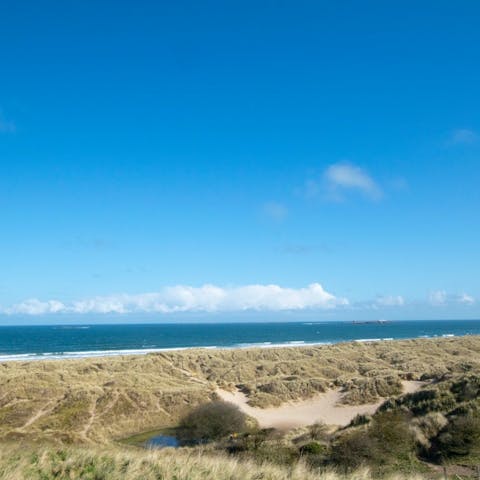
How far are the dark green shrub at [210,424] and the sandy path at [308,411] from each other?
13.5 feet

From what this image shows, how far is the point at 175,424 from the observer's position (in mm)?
36219

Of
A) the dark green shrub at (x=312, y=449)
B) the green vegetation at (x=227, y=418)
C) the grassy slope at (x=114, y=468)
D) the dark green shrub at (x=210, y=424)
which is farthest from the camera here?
the dark green shrub at (x=210, y=424)

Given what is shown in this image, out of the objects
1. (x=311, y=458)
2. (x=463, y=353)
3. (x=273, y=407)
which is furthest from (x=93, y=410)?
(x=463, y=353)

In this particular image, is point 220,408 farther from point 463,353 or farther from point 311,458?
point 463,353

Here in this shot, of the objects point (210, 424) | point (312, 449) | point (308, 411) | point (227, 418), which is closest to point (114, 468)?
point (312, 449)

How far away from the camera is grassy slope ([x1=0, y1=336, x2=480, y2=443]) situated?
114 ft

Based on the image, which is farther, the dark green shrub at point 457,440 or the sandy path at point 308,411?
the sandy path at point 308,411

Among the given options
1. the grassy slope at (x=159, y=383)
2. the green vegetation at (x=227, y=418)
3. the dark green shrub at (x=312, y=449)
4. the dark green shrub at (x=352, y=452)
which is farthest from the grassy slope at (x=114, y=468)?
the grassy slope at (x=159, y=383)

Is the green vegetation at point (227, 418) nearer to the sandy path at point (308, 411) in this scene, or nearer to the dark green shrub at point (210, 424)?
the dark green shrub at point (210, 424)

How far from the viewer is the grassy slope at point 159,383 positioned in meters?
34.7

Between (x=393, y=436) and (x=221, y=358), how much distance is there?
45487mm

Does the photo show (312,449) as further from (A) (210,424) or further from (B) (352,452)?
(A) (210,424)

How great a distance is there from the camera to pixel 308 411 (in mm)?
39719

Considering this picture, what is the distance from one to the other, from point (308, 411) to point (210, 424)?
39.9ft
